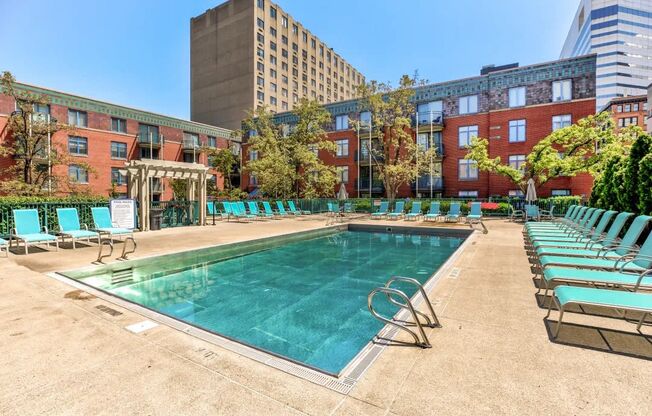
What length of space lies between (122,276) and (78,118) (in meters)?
31.0

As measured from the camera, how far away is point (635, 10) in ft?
257

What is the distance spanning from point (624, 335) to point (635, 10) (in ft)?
373

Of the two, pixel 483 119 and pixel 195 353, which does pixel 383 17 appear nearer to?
pixel 483 119

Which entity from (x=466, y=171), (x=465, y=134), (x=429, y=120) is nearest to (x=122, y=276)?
(x=466, y=171)

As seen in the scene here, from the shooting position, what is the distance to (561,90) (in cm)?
2509

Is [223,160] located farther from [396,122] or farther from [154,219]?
[154,219]

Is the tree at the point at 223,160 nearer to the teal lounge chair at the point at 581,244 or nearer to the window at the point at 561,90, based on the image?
the window at the point at 561,90

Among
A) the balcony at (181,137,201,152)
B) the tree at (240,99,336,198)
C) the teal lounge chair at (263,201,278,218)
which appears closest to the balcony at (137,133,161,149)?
the balcony at (181,137,201,152)

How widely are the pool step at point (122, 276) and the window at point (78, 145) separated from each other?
97.0 feet

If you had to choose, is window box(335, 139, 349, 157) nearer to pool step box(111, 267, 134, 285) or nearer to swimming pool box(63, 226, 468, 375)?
swimming pool box(63, 226, 468, 375)

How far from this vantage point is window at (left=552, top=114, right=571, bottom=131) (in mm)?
24967

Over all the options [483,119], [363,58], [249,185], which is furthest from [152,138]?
[363,58]

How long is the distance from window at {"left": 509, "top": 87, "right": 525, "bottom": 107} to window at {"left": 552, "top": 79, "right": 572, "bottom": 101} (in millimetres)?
2045

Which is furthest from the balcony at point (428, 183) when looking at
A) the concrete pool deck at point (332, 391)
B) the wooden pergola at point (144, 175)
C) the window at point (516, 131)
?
the concrete pool deck at point (332, 391)
